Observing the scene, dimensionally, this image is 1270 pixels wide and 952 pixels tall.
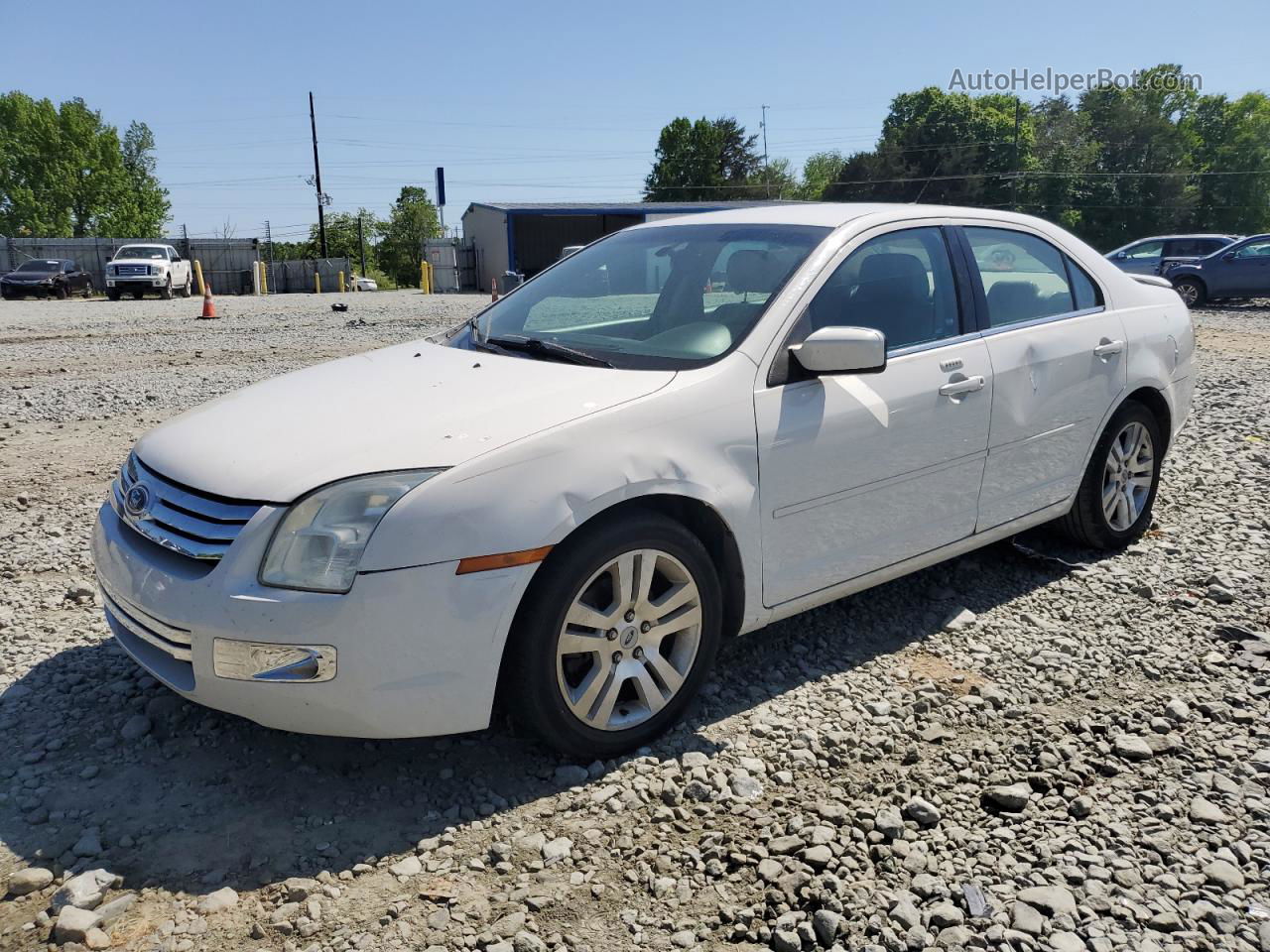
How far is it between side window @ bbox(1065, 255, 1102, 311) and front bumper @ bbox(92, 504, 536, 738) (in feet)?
10.5

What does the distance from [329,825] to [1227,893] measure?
235 cm

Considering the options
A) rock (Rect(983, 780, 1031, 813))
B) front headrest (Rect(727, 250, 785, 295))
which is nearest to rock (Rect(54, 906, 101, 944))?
rock (Rect(983, 780, 1031, 813))

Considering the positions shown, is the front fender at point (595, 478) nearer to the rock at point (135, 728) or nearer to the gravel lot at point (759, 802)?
the gravel lot at point (759, 802)

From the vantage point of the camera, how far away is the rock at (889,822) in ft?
9.17

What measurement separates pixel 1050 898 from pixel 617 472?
1.57 m

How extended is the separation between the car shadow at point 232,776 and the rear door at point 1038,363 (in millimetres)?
977

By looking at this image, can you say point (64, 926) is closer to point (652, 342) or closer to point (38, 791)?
point (38, 791)

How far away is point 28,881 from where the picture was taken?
8.35ft

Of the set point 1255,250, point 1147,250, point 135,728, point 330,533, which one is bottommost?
point 135,728

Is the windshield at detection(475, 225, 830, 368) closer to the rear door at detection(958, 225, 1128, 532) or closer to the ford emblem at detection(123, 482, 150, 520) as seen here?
the rear door at detection(958, 225, 1128, 532)

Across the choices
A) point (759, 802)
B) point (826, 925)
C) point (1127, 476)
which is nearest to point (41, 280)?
point (1127, 476)

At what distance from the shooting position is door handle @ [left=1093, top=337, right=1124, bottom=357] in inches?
180

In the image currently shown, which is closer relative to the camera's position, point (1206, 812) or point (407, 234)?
point (1206, 812)

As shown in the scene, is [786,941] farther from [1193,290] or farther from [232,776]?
[1193,290]
